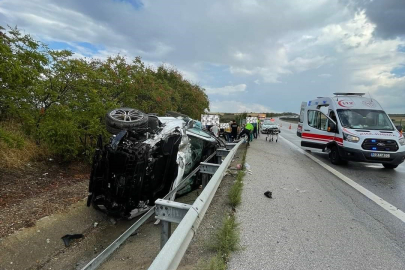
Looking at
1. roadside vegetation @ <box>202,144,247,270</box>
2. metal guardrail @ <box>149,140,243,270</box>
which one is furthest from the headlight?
metal guardrail @ <box>149,140,243,270</box>

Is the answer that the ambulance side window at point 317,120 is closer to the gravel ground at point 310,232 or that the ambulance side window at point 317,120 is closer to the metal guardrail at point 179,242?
the gravel ground at point 310,232

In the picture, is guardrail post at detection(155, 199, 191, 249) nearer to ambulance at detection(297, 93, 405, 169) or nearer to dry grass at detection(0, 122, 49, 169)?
dry grass at detection(0, 122, 49, 169)

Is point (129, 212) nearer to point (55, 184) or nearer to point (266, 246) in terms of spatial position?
point (266, 246)

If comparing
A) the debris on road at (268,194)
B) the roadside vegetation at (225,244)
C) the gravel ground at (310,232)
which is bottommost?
the gravel ground at (310,232)

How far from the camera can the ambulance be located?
7914 mm

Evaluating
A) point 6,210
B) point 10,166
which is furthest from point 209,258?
point 10,166

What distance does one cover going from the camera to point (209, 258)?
2549 millimetres

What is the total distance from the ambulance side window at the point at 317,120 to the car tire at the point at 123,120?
24.9 ft

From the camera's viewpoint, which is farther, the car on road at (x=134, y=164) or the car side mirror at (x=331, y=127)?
the car side mirror at (x=331, y=127)

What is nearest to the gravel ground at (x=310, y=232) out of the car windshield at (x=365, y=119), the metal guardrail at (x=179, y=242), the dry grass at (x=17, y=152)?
the metal guardrail at (x=179, y=242)

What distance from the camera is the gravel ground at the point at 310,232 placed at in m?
2.62

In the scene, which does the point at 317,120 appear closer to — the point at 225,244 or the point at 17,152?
the point at 225,244

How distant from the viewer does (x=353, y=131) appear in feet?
27.6

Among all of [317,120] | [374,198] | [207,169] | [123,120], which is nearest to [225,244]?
[207,169]
